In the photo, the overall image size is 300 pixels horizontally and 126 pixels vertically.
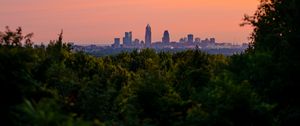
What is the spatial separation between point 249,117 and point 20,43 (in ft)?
28.9

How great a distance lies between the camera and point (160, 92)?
23.6 meters

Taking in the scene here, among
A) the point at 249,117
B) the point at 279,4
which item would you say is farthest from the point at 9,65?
the point at 279,4

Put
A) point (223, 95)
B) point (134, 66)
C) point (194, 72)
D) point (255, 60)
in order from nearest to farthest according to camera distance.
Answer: point (223, 95)
point (255, 60)
point (194, 72)
point (134, 66)

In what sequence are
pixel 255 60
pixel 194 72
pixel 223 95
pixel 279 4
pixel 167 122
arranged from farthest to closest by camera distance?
pixel 194 72, pixel 279 4, pixel 255 60, pixel 167 122, pixel 223 95

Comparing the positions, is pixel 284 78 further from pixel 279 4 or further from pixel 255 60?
pixel 279 4

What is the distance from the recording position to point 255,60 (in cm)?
2700

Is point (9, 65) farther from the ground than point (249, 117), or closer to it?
farther from the ground

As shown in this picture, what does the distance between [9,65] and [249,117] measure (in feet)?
25.3

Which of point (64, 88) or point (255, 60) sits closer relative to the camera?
point (64, 88)

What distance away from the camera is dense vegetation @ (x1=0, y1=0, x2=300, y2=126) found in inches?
749

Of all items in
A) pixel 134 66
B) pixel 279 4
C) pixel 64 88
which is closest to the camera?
pixel 64 88

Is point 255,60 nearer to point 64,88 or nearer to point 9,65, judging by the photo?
point 64,88

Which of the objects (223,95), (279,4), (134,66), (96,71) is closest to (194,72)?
(279,4)

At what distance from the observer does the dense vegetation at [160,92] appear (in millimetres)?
19031
